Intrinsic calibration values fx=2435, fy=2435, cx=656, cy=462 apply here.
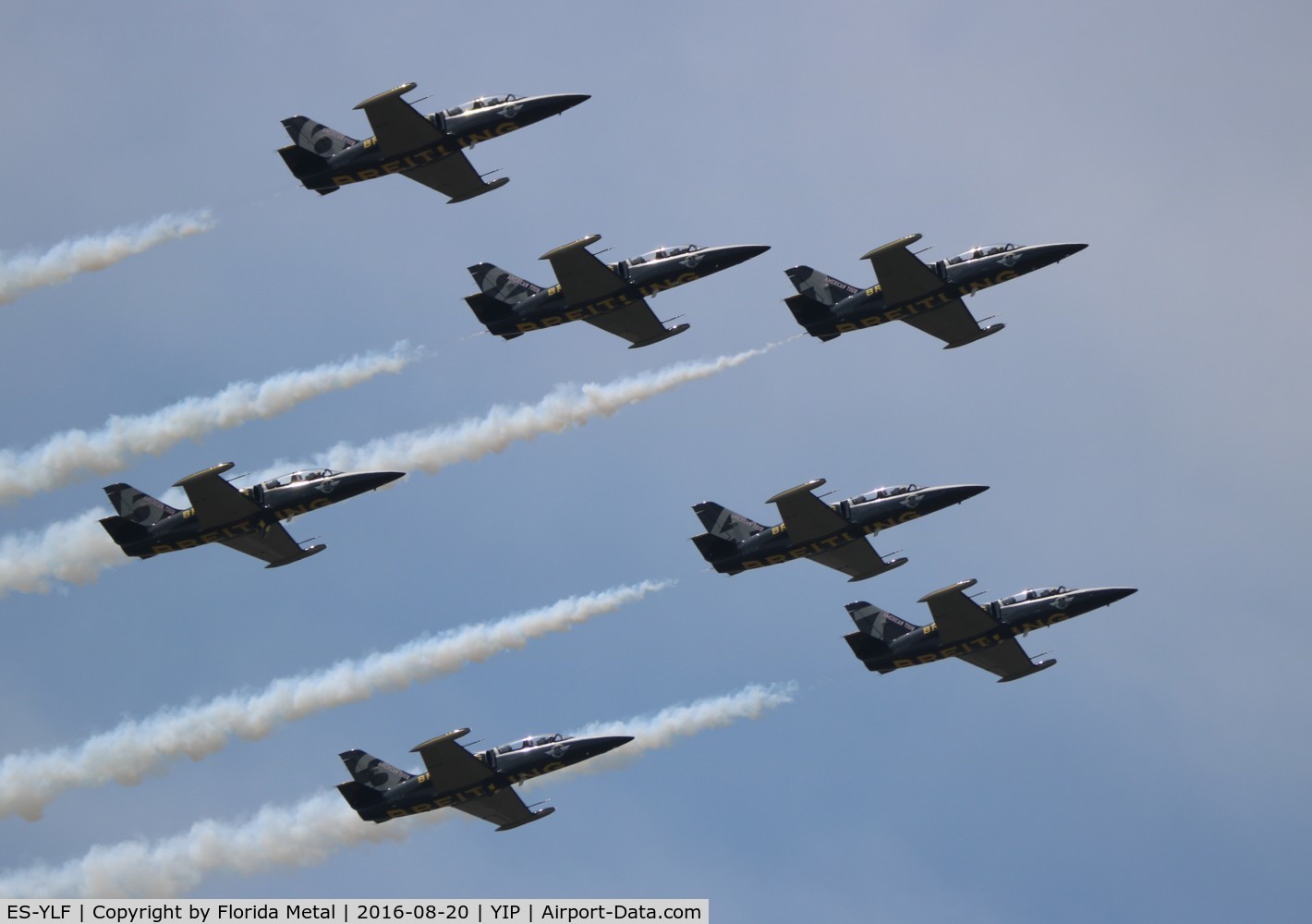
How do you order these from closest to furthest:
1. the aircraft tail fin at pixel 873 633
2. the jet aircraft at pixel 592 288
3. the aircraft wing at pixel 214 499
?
1. the aircraft wing at pixel 214 499
2. the jet aircraft at pixel 592 288
3. the aircraft tail fin at pixel 873 633

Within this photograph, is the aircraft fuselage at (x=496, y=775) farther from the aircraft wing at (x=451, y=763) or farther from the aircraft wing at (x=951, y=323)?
the aircraft wing at (x=951, y=323)

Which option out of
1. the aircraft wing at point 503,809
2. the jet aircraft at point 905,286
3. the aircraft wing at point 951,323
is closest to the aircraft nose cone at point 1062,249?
the jet aircraft at point 905,286

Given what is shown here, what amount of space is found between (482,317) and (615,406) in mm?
8635

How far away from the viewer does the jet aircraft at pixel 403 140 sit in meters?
91.4

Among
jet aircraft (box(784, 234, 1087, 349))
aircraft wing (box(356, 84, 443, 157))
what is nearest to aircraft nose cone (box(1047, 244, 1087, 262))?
jet aircraft (box(784, 234, 1087, 349))

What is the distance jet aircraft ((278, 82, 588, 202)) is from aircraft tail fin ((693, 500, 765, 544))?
16568mm

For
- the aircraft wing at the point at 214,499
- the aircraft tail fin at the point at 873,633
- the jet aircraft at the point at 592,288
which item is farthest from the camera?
the aircraft tail fin at the point at 873,633

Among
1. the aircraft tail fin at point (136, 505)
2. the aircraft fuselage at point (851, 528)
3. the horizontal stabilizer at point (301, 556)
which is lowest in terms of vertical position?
the aircraft fuselage at point (851, 528)

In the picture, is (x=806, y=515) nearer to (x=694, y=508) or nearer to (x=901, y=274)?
(x=694, y=508)

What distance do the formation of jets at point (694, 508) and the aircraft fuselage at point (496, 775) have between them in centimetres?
5

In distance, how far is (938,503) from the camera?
310 ft

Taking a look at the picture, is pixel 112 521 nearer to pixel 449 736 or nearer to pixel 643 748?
pixel 449 736

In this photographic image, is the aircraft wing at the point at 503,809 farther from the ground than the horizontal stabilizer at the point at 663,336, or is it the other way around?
the horizontal stabilizer at the point at 663,336

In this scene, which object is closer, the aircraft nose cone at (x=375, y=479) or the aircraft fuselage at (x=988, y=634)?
the aircraft nose cone at (x=375, y=479)
